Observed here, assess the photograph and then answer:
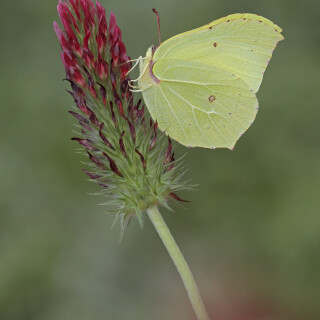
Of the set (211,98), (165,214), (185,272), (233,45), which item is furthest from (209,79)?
(165,214)

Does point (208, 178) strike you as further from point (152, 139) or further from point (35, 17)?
point (35, 17)

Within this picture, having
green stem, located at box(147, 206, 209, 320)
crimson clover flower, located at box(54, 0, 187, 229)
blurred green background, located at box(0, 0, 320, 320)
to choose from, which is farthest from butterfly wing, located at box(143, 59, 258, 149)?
blurred green background, located at box(0, 0, 320, 320)

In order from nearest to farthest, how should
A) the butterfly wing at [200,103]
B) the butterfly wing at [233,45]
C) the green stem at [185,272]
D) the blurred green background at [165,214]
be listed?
the green stem at [185,272], the butterfly wing at [233,45], the butterfly wing at [200,103], the blurred green background at [165,214]

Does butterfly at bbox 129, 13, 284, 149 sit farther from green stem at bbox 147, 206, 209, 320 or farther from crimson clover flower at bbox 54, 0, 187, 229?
green stem at bbox 147, 206, 209, 320

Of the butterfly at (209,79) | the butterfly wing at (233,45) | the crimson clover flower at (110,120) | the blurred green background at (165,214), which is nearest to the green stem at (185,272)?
the crimson clover flower at (110,120)

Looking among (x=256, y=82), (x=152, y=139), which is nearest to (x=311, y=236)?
(x=256, y=82)

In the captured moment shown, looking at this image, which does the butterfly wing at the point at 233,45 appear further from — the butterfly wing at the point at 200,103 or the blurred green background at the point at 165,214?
the blurred green background at the point at 165,214

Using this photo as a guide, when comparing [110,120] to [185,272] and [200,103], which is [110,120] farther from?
[185,272]
